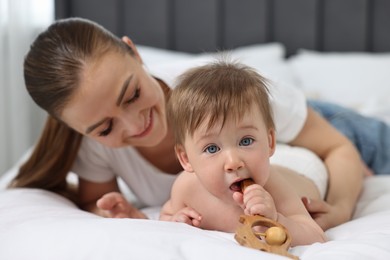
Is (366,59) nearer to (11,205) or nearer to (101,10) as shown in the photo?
(101,10)

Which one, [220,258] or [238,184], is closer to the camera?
[220,258]

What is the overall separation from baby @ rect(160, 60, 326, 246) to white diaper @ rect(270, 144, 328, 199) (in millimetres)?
287

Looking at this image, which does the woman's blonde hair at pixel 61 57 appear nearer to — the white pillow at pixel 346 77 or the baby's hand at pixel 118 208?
the baby's hand at pixel 118 208

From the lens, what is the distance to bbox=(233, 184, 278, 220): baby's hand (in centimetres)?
86

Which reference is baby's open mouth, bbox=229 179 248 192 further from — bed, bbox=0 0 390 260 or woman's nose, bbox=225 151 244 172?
bed, bbox=0 0 390 260

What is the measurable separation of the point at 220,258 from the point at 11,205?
0.63m

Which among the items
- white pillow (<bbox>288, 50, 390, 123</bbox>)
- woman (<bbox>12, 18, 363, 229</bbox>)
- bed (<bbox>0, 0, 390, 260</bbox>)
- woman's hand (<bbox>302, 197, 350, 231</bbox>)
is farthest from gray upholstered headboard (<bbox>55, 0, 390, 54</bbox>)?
woman's hand (<bbox>302, 197, 350, 231</bbox>)

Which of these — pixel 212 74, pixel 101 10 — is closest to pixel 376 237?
pixel 212 74

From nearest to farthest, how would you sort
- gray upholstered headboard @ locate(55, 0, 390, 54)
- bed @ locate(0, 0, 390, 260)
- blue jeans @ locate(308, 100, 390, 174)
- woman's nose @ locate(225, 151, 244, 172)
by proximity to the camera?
1. woman's nose @ locate(225, 151, 244, 172)
2. blue jeans @ locate(308, 100, 390, 174)
3. bed @ locate(0, 0, 390, 260)
4. gray upholstered headboard @ locate(55, 0, 390, 54)

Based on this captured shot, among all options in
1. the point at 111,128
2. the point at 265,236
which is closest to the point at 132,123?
the point at 111,128

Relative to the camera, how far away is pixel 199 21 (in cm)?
285

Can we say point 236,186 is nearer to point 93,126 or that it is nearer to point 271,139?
point 271,139

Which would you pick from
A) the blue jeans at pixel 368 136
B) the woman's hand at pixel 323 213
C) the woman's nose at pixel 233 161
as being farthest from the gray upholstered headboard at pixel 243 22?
the woman's nose at pixel 233 161

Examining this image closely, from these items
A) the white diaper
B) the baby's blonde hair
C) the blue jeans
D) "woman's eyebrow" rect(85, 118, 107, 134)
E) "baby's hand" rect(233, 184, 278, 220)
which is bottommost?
the blue jeans
